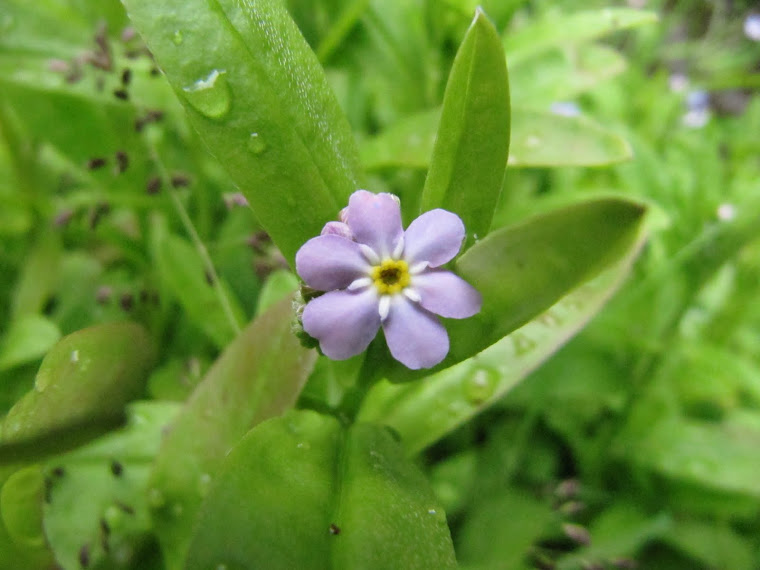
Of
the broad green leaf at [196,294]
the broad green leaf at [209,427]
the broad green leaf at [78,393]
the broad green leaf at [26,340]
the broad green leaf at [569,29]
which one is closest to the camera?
the broad green leaf at [78,393]

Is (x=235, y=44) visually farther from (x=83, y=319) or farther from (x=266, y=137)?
(x=83, y=319)

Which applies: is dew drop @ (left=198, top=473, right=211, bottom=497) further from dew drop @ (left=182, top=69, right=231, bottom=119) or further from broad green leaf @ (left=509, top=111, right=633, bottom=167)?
broad green leaf @ (left=509, top=111, right=633, bottom=167)

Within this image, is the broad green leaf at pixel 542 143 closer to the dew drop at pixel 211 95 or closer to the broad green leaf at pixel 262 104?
the broad green leaf at pixel 262 104

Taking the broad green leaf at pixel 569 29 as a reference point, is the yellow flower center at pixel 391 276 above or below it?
above

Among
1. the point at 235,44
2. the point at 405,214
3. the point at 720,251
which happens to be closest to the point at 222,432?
the point at 235,44

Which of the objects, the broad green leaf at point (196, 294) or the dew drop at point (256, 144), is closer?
the dew drop at point (256, 144)

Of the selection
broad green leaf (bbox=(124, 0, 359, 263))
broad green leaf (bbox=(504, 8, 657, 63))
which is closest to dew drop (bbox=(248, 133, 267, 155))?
broad green leaf (bbox=(124, 0, 359, 263))

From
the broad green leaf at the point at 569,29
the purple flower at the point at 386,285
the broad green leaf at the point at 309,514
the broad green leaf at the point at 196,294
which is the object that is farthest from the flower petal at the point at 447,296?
the broad green leaf at the point at 569,29

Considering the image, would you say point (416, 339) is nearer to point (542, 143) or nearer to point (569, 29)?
point (542, 143)
